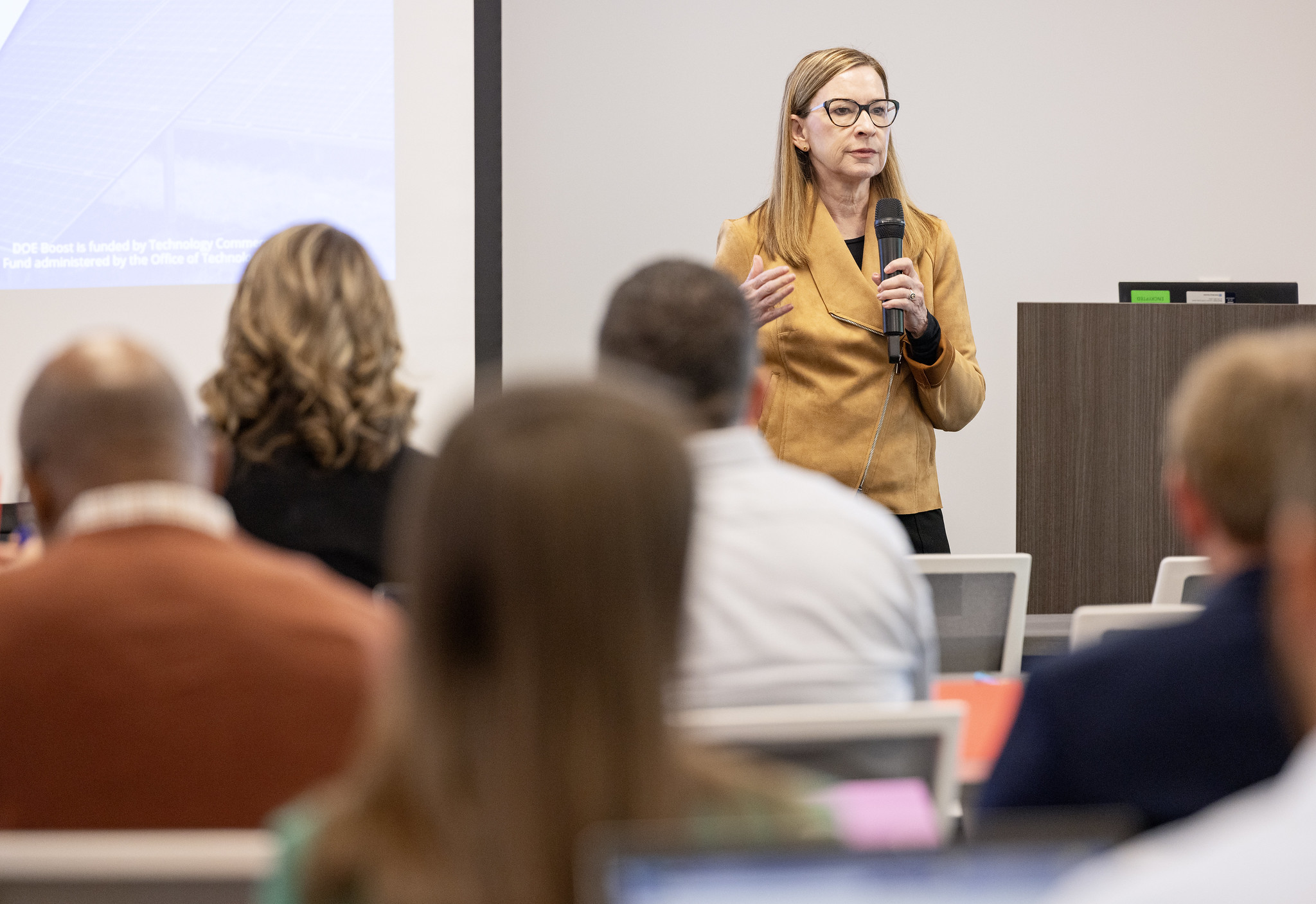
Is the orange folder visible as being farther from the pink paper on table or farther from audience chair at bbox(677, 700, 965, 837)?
the pink paper on table

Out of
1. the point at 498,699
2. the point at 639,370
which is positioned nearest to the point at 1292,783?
the point at 498,699

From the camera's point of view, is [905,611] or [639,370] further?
[639,370]

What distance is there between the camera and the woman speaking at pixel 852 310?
3.14 m

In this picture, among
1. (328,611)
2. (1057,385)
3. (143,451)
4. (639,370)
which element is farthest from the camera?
(1057,385)

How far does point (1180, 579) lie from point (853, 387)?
46.9 inches

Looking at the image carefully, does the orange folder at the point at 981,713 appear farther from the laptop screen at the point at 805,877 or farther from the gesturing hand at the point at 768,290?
the gesturing hand at the point at 768,290

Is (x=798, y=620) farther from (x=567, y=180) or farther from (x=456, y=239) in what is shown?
(x=567, y=180)

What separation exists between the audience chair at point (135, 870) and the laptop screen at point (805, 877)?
1.20ft

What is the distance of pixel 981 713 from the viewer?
1852mm

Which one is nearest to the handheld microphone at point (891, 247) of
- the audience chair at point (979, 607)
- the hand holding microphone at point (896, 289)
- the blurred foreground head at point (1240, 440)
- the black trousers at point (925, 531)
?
the hand holding microphone at point (896, 289)

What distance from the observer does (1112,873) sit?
0.50m

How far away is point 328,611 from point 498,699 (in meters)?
0.59

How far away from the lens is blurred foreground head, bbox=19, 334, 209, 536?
4.49ft

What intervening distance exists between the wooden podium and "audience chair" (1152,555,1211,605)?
1.02 meters
